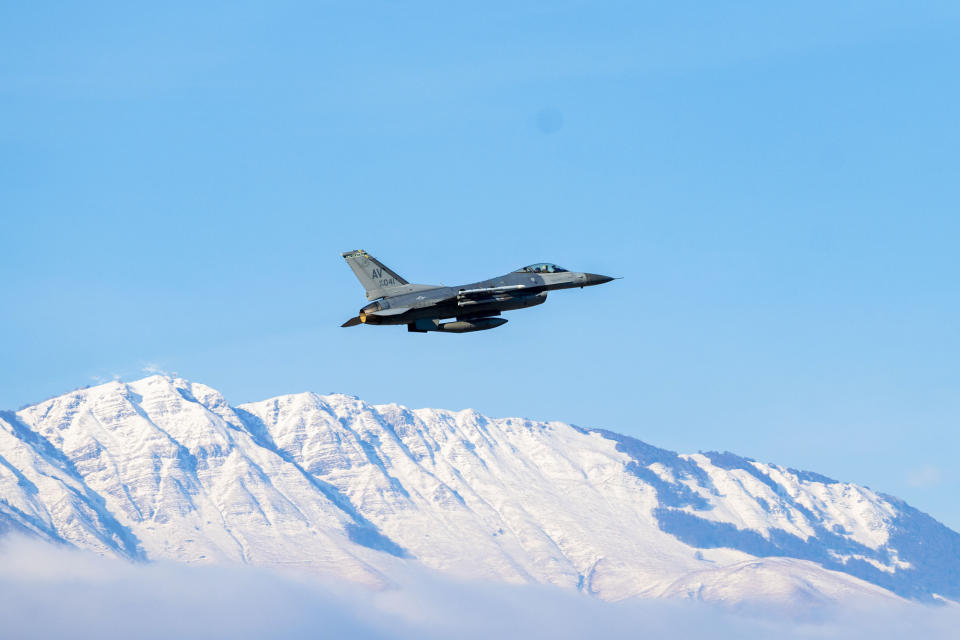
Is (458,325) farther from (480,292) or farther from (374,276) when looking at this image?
(374,276)

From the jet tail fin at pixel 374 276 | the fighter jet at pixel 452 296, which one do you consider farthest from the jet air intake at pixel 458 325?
the jet tail fin at pixel 374 276

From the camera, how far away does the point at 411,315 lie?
137875mm

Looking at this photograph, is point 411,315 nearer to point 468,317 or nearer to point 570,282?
point 468,317

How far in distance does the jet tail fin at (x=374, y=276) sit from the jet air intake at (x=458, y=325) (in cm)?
399

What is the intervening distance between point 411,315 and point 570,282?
667 inches

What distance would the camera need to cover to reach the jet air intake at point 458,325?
140m

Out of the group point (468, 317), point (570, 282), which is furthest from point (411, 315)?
point (570, 282)

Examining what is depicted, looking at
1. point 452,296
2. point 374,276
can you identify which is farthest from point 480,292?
A: point 374,276

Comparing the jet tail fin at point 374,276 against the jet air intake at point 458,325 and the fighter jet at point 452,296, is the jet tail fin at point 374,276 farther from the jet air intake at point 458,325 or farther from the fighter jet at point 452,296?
the jet air intake at point 458,325

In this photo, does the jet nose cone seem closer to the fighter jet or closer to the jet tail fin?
the fighter jet

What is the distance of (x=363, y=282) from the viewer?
143250 millimetres

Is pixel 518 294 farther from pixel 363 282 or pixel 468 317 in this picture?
pixel 363 282

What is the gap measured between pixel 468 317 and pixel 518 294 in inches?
208

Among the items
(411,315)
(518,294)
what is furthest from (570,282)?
(411,315)
